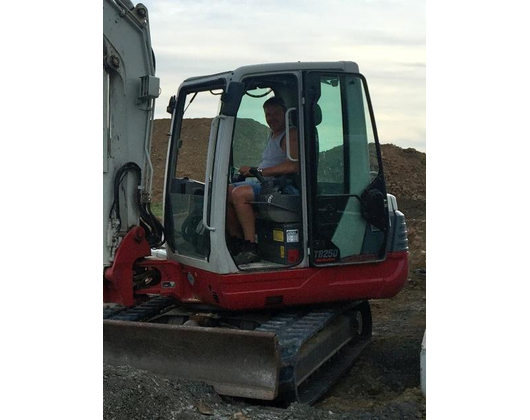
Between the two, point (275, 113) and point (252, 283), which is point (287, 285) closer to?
point (252, 283)

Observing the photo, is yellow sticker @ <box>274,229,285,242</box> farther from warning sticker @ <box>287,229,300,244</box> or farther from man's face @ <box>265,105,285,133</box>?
man's face @ <box>265,105,285,133</box>

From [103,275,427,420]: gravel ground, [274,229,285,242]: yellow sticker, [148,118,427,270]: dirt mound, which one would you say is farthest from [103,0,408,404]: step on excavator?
[148,118,427,270]: dirt mound

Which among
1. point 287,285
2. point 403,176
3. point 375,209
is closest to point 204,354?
point 287,285

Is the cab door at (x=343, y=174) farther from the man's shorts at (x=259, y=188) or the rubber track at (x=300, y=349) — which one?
the rubber track at (x=300, y=349)

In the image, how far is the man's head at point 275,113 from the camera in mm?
5445

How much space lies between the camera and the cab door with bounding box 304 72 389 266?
536 centimetres

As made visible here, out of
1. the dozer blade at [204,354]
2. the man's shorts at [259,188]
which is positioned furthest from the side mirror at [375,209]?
the dozer blade at [204,354]

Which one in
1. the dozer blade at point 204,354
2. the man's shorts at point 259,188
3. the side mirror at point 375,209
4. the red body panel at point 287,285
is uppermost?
the man's shorts at point 259,188

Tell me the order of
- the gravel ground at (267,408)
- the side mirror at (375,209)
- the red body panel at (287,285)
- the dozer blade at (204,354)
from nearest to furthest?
1. the gravel ground at (267,408)
2. the dozer blade at (204,354)
3. the red body panel at (287,285)
4. the side mirror at (375,209)

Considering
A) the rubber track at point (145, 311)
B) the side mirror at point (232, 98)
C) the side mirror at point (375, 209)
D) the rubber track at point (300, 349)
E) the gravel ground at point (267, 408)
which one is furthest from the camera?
the rubber track at point (145, 311)
